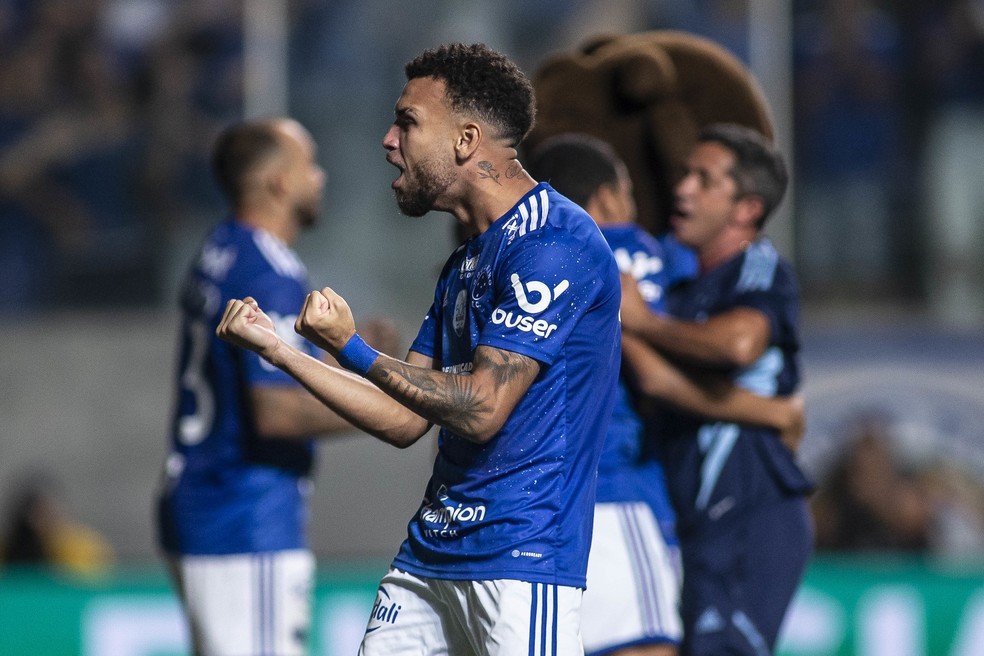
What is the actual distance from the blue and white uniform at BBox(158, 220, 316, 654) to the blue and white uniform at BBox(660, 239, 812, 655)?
125 cm

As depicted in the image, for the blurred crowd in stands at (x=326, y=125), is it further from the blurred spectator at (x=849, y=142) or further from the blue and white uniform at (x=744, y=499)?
the blue and white uniform at (x=744, y=499)

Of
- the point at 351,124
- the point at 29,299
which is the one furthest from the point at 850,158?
the point at 29,299

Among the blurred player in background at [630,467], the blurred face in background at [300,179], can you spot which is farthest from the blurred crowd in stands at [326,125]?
the blurred player in background at [630,467]

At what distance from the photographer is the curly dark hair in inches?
121

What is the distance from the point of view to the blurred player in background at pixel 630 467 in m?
4.07

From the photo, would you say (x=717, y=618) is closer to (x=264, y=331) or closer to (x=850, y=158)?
(x=264, y=331)

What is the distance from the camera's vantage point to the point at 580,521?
3059 millimetres

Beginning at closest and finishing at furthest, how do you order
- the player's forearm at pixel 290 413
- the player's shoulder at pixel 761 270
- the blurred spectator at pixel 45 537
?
the player's shoulder at pixel 761 270, the player's forearm at pixel 290 413, the blurred spectator at pixel 45 537

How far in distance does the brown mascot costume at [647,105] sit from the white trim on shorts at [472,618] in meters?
2.09

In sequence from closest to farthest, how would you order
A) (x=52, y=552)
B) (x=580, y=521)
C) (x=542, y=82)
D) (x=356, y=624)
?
(x=580, y=521)
(x=542, y=82)
(x=356, y=624)
(x=52, y=552)

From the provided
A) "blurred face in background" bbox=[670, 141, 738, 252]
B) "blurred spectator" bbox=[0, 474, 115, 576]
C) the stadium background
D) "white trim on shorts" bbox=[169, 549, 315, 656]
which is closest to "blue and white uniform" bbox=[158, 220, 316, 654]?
"white trim on shorts" bbox=[169, 549, 315, 656]

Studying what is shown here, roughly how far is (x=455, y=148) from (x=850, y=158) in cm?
628

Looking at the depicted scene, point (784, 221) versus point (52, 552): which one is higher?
point (784, 221)

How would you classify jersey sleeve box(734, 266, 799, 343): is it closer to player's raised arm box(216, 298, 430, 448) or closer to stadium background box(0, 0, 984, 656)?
player's raised arm box(216, 298, 430, 448)
